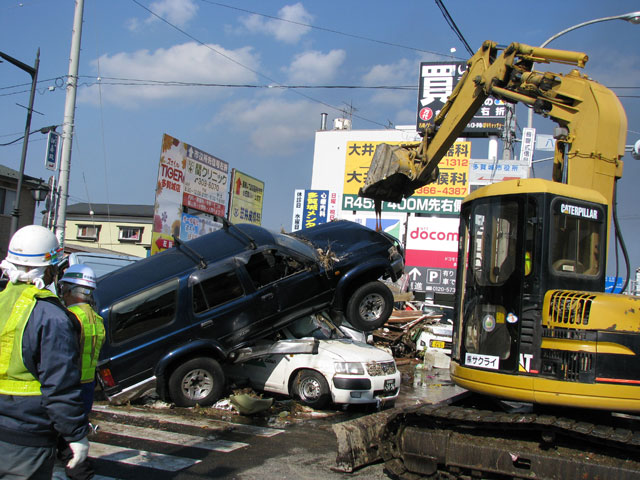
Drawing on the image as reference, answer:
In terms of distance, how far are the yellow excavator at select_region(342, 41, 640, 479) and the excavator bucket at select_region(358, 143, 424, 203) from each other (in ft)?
7.43

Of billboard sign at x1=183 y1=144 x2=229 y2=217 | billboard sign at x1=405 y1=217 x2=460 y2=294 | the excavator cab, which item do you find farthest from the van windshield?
billboard sign at x1=405 y1=217 x2=460 y2=294

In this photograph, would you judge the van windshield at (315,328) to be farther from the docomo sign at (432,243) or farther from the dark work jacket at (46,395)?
the docomo sign at (432,243)

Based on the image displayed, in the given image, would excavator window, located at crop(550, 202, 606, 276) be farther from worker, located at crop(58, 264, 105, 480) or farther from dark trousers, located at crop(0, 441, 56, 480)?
dark trousers, located at crop(0, 441, 56, 480)

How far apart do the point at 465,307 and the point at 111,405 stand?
568cm

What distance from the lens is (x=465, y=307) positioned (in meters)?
6.00

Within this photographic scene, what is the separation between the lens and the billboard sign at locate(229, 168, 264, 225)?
79.4ft

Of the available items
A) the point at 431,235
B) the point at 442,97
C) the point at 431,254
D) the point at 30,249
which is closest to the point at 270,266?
the point at 30,249

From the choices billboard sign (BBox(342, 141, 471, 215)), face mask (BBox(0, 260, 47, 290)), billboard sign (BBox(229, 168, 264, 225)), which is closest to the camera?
face mask (BBox(0, 260, 47, 290))

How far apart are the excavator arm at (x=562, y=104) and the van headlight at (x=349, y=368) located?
362 cm

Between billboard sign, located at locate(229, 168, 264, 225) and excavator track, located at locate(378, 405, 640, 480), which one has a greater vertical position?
billboard sign, located at locate(229, 168, 264, 225)

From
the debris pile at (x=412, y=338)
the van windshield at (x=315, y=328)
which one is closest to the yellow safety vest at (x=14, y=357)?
the van windshield at (x=315, y=328)

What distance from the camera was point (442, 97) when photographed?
34406mm

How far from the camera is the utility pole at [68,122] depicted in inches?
566

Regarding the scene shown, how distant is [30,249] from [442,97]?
33647mm
